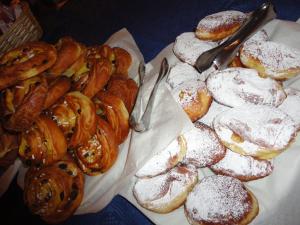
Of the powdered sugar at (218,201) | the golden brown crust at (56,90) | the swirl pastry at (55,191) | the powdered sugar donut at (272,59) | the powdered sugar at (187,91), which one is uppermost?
the powdered sugar donut at (272,59)

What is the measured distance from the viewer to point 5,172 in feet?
3.52

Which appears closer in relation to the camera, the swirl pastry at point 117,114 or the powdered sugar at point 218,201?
the powdered sugar at point 218,201

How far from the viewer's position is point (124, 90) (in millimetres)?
934

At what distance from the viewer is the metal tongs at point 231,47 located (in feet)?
2.74

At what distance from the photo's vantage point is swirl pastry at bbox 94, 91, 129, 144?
0.85 metres

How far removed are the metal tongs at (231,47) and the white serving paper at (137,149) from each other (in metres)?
0.14

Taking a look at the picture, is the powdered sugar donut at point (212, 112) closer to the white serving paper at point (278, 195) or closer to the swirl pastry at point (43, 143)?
the white serving paper at point (278, 195)

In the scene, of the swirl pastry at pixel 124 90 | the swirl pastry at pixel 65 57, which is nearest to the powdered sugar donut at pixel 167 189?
the swirl pastry at pixel 124 90

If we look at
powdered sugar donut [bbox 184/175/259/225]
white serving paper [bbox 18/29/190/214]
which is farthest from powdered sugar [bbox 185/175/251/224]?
white serving paper [bbox 18/29/190/214]

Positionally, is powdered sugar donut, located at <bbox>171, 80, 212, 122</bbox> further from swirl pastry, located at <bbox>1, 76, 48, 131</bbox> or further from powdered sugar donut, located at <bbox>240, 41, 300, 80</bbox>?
swirl pastry, located at <bbox>1, 76, 48, 131</bbox>

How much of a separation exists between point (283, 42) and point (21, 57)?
2.77 feet

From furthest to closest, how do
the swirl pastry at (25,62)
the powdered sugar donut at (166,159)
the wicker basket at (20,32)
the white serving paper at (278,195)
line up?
the wicker basket at (20,32) < the swirl pastry at (25,62) < the powdered sugar donut at (166,159) < the white serving paper at (278,195)

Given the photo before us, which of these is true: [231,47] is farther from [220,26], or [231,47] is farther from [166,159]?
[166,159]

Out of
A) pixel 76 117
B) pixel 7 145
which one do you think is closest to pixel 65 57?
pixel 76 117
